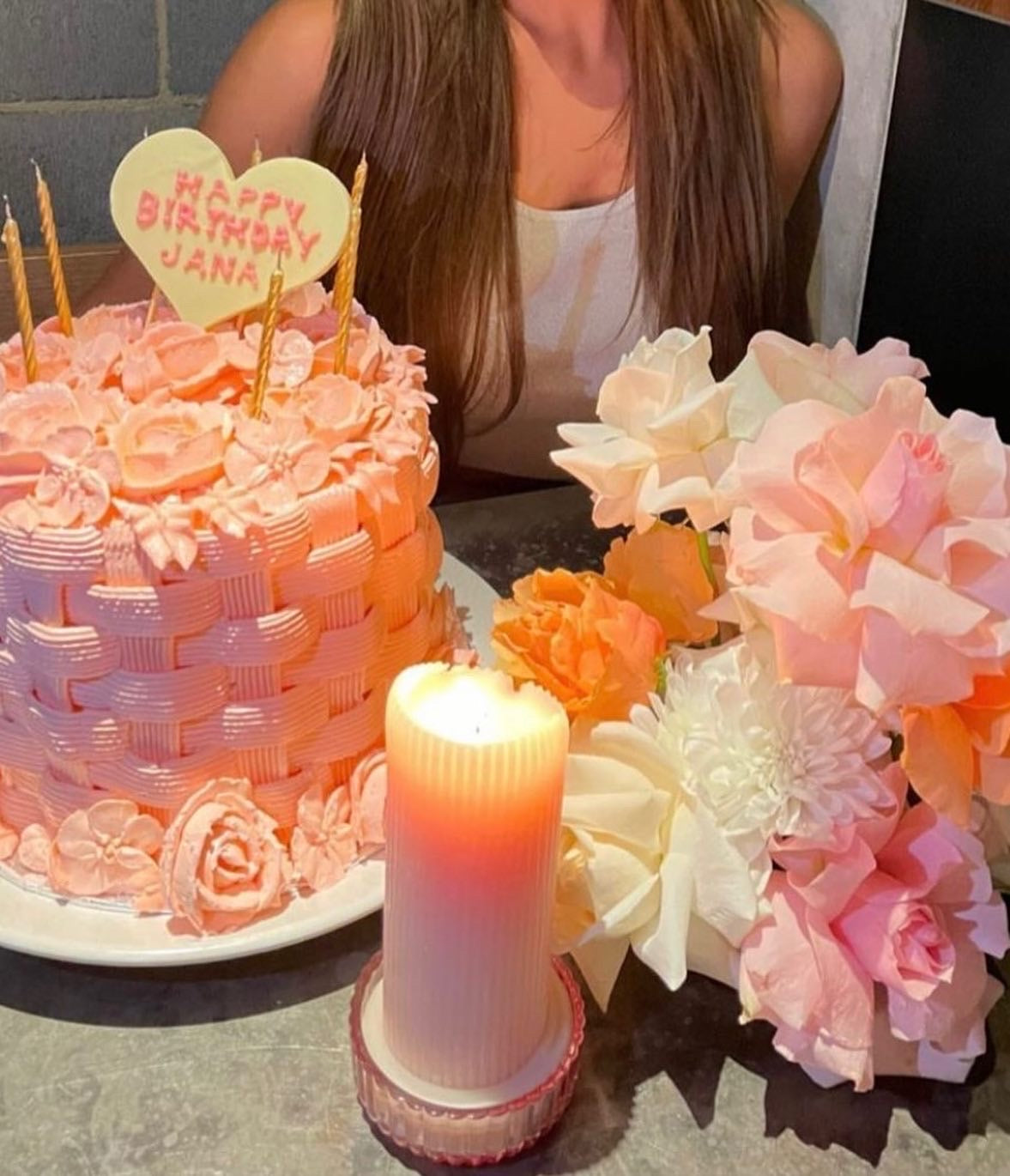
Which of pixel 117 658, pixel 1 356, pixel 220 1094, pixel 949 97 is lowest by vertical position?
pixel 220 1094

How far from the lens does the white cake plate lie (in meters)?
0.78

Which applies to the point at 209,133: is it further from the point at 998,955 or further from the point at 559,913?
the point at 998,955

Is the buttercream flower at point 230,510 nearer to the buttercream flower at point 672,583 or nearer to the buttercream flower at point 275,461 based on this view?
the buttercream flower at point 275,461

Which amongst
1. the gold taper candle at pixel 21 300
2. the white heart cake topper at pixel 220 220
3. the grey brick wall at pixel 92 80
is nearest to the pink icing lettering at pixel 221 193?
the white heart cake topper at pixel 220 220

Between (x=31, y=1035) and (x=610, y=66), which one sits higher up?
(x=610, y=66)

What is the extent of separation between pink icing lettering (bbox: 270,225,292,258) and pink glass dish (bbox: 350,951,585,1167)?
0.46 meters

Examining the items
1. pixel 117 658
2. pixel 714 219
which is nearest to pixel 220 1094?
pixel 117 658

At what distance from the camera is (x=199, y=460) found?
2.54 feet

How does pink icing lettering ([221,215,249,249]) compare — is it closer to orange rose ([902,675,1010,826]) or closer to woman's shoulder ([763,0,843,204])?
orange rose ([902,675,1010,826])

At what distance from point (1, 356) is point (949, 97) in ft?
2.46

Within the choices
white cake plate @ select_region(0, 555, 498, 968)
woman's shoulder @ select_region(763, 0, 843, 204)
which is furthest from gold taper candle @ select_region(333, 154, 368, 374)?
woman's shoulder @ select_region(763, 0, 843, 204)

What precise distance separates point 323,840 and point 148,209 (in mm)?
407

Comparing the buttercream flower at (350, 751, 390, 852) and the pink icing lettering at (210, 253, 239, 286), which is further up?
the pink icing lettering at (210, 253, 239, 286)

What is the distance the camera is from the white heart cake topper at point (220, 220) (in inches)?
33.5
